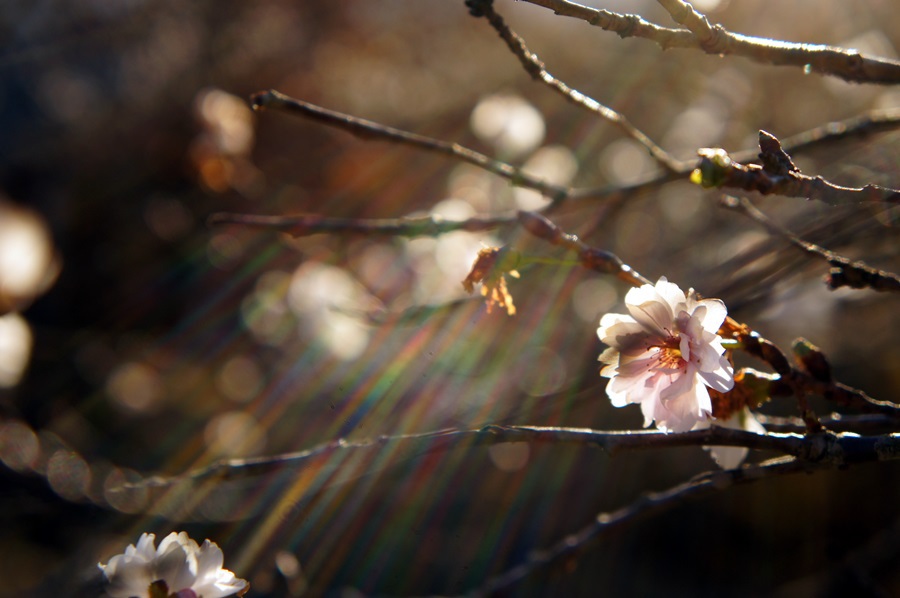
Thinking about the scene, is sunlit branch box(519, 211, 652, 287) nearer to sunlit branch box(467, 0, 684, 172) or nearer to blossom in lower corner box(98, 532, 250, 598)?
sunlit branch box(467, 0, 684, 172)

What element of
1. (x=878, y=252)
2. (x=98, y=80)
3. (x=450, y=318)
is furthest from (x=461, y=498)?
(x=98, y=80)

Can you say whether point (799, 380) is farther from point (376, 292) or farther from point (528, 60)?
point (376, 292)

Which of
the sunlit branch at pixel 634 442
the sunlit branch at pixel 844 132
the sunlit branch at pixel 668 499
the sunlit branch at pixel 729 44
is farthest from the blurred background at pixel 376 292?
the sunlit branch at pixel 729 44

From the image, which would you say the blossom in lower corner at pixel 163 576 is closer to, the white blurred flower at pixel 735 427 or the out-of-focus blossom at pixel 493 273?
the out-of-focus blossom at pixel 493 273

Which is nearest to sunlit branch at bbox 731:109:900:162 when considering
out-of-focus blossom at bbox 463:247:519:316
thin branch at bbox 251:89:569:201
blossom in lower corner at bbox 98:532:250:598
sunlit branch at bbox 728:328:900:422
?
thin branch at bbox 251:89:569:201

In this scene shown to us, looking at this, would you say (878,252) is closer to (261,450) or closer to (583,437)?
(583,437)

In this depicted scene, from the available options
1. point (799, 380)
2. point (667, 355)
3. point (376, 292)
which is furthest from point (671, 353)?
point (376, 292)

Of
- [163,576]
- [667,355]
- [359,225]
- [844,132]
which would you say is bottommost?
[163,576]
